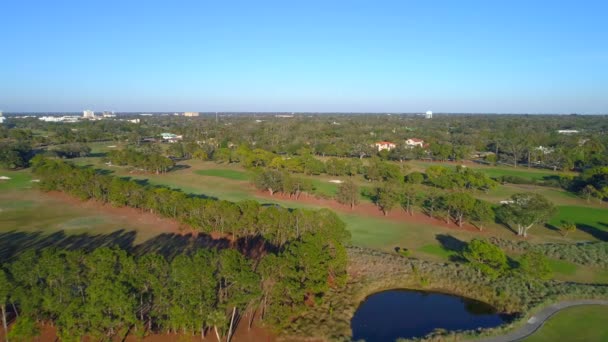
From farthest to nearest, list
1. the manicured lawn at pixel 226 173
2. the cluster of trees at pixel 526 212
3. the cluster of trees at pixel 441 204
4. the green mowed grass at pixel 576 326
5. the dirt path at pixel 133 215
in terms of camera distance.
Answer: the manicured lawn at pixel 226 173
the cluster of trees at pixel 441 204
the dirt path at pixel 133 215
the cluster of trees at pixel 526 212
the green mowed grass at pixel 576 326

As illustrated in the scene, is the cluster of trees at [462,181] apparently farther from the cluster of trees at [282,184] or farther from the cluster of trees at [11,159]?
the cluster of trees at [11,159]

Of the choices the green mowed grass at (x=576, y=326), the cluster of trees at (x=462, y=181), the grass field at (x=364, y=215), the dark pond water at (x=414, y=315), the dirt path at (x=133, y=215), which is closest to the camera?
the green mowed grass at (x=576, y=326)

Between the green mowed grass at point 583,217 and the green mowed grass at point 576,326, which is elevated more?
the green mowed grass at point 583,217

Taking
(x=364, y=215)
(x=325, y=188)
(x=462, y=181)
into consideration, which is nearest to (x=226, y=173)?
(x=325, y=188)

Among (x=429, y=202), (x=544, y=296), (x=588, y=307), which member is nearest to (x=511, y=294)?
(x=544, y=296)

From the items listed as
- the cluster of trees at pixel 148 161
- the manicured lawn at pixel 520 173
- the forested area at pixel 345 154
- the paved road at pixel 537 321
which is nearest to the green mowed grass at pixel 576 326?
the paved road at pixel 537 321

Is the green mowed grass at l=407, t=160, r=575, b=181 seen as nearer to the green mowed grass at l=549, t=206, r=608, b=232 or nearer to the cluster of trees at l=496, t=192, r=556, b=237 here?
the green mowed grass at l=549, t=206, r=608, b=232
